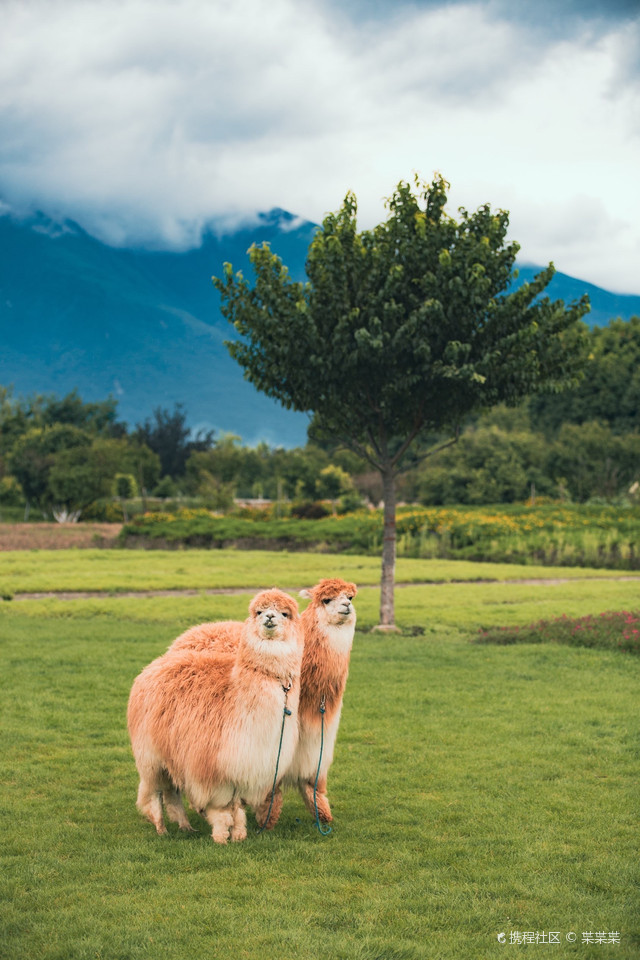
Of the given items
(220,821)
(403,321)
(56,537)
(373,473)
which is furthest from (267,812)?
(373,473)

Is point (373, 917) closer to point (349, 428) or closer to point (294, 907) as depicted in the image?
point (294, 907)

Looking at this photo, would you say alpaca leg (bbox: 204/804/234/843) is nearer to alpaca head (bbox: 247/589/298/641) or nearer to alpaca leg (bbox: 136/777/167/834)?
alpaca leg (bbox: 136/777/167/834)

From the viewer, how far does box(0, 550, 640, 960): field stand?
4.55 meters

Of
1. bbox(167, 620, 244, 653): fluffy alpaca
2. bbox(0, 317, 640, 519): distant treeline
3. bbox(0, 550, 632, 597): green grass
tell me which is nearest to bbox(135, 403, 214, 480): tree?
bbox(0, 317, 640, 519): distant treeline

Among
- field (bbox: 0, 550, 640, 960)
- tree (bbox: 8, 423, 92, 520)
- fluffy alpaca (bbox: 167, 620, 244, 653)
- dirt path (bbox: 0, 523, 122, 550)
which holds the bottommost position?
field (bbox: 0, 550, 640, 960)

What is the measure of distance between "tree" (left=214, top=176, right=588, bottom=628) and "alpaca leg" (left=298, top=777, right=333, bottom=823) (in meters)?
9.67

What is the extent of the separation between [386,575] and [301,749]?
10.5 m

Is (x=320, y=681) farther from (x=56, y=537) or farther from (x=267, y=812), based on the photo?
(x=56, y=537)

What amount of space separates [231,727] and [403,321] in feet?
37.3

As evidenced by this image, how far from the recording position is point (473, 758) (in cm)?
826

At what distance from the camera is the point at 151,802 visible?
6.28 metres

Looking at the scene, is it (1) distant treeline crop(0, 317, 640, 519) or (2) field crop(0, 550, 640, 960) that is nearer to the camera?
(2) field crop(0, 550, 640, 960)

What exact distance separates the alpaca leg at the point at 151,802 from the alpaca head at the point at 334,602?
1741mm

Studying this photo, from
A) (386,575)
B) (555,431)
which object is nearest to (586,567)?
(386,575)
